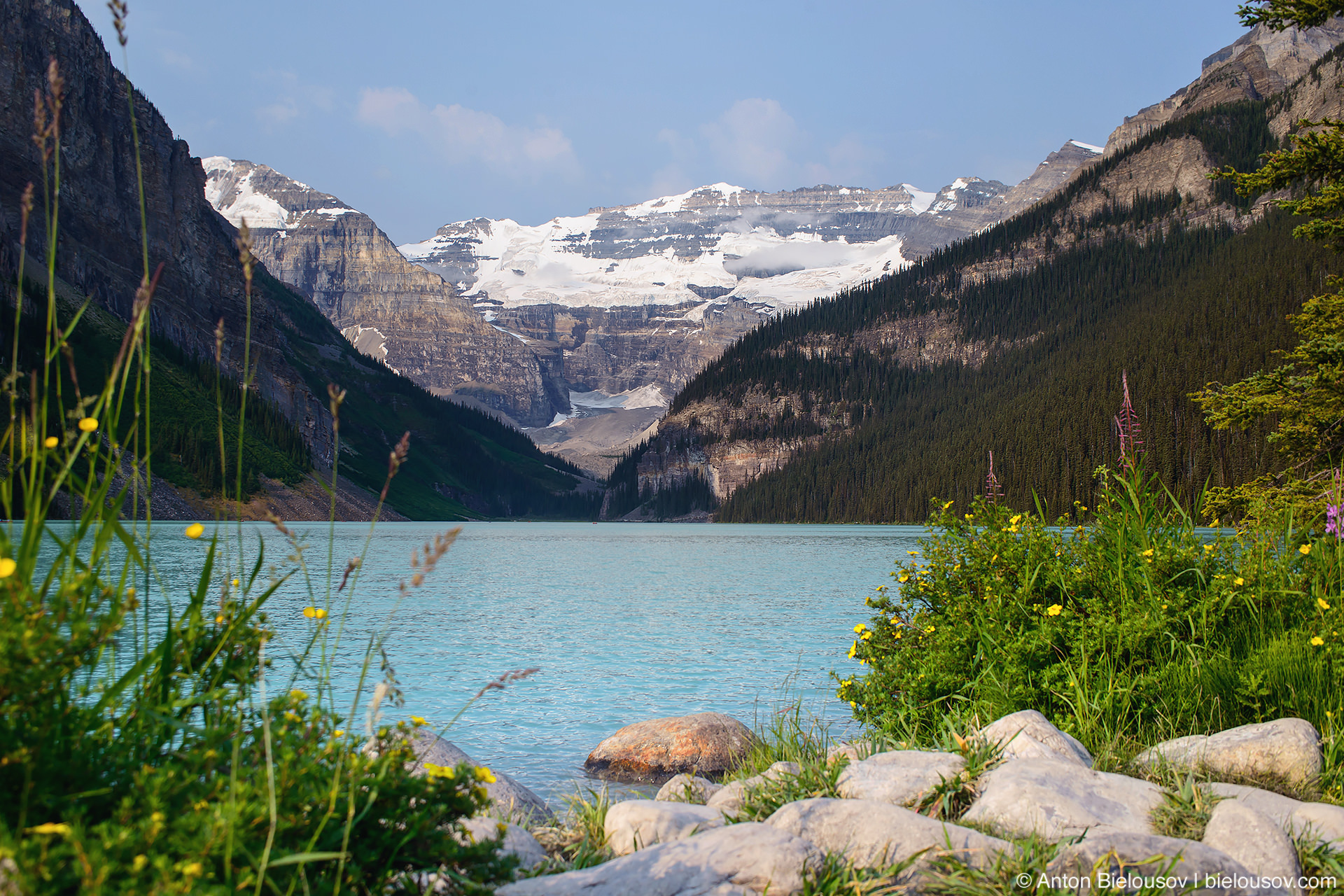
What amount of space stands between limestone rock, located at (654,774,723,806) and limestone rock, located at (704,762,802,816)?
2.09 ft

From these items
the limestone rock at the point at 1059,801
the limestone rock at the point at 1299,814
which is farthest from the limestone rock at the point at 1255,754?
the limestone rock at the point at 1059,801

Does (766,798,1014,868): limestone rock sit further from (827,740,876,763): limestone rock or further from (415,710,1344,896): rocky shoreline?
(827,740,876,763): limestone rock

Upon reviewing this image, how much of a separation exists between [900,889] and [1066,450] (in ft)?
416

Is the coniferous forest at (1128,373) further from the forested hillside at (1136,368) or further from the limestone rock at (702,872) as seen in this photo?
the limestone rock at (702,872)

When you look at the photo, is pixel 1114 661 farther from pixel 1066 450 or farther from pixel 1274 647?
pixel 1066 450

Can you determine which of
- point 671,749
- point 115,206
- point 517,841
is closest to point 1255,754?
point 517,841

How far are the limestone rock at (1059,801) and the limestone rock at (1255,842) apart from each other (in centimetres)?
42

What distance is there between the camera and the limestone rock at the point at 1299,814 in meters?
4.87

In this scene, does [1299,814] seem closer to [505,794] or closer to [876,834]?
[876,834]

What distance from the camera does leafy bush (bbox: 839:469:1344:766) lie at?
736cm

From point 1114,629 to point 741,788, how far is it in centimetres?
398

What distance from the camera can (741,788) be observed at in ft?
21.2

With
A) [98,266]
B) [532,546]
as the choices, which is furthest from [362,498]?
[532,546]

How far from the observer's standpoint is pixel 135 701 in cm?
338
